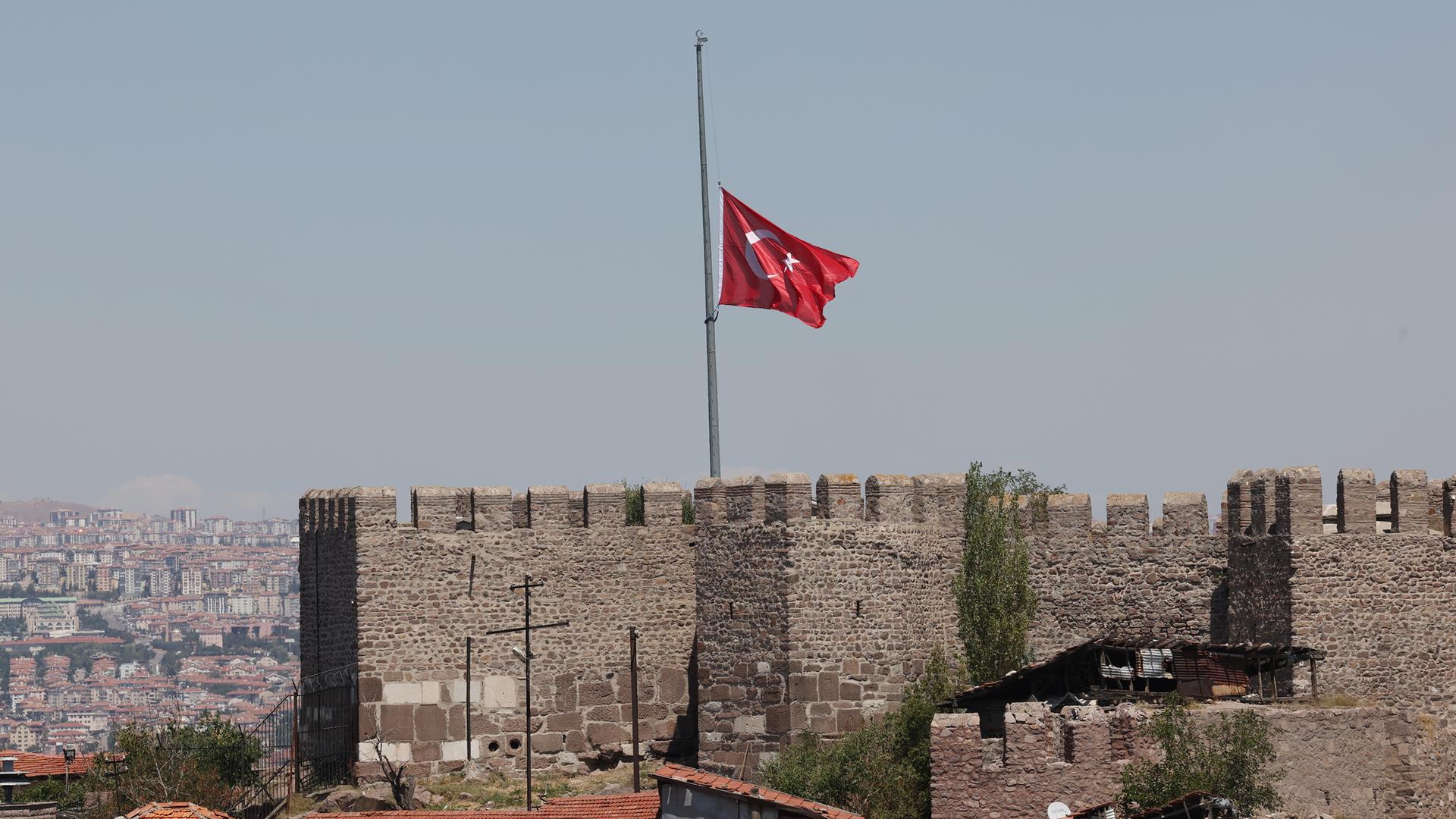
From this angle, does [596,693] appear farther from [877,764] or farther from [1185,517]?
[1185,517]

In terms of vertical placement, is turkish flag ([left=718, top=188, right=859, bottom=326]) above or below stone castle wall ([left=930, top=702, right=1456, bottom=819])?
above

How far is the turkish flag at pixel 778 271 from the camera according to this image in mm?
37469

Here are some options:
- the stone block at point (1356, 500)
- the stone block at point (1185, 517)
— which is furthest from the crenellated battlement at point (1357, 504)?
the stone block at point (1185, 517)

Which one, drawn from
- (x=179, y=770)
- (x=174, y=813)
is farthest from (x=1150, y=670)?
(x=179, y=770)

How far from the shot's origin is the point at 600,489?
35.8 metres

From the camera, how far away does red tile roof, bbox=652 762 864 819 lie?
2616 centimetres

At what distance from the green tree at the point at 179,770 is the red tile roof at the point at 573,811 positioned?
577 centimetres

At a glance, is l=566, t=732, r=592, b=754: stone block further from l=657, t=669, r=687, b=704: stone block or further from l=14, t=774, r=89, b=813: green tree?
l=14, t=774, r=89, b=813: green tree

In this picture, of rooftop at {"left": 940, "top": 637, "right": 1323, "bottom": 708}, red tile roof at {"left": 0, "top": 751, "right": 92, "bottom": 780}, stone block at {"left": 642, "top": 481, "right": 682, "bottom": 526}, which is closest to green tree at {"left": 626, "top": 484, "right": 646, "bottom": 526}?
stone block at {"left": 642, "top": 481, "right": 682, "bottom": 526}

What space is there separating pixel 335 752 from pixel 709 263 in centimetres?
1019

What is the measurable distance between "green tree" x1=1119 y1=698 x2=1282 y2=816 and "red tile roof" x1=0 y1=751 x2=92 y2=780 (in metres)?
28.5

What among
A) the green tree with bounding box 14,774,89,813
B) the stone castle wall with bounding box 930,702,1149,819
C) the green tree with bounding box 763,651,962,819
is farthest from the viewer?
the green tree with bounding box 14,774,89,813

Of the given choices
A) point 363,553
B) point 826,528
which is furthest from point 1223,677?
point 363,553

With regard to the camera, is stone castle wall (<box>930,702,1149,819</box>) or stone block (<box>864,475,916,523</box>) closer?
stone castle wall (<box>930,702,1149,819</box>)
